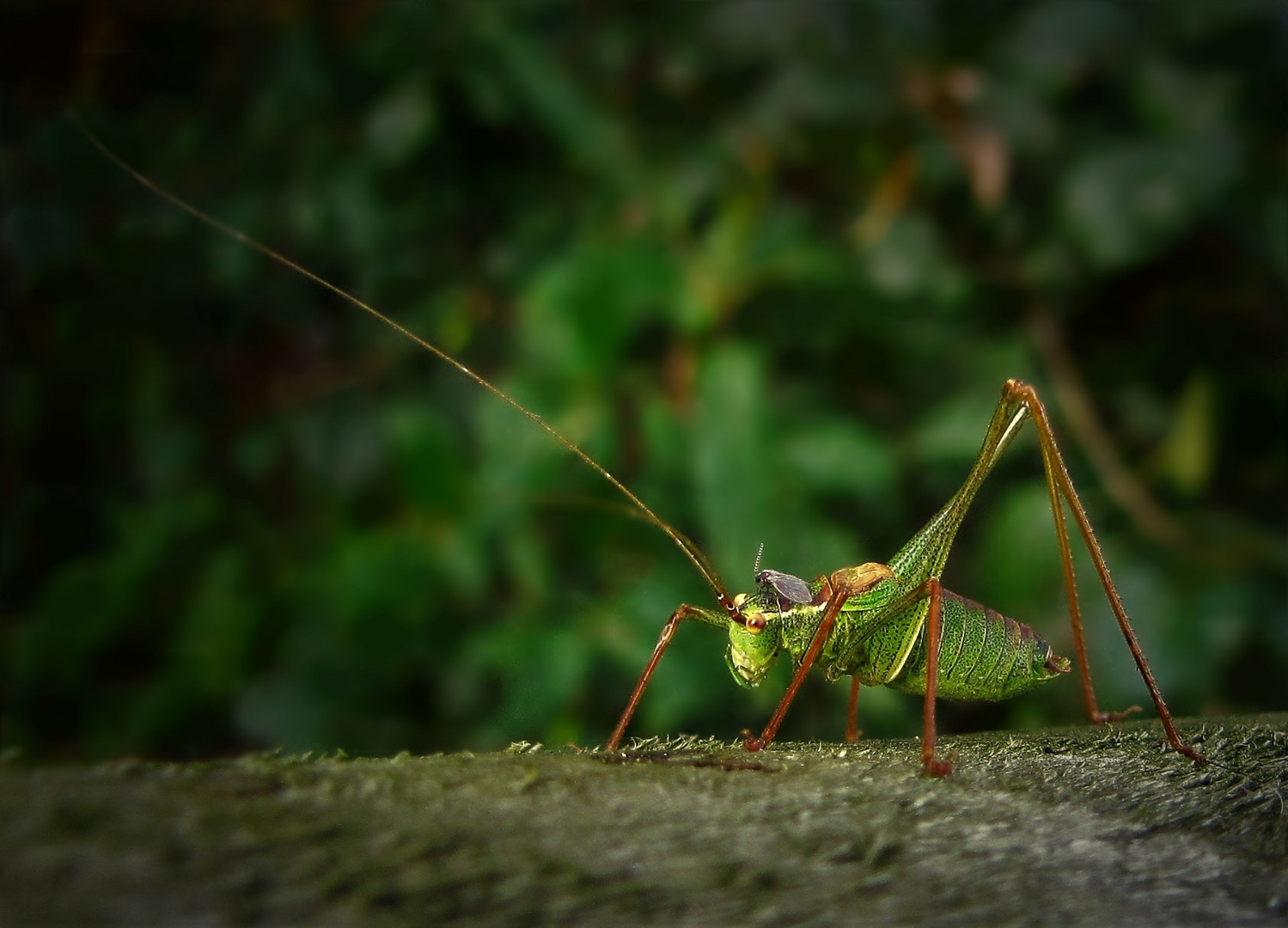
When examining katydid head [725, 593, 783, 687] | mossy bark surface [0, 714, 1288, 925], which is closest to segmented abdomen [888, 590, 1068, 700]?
katydid head [725, 593, 783, 687]

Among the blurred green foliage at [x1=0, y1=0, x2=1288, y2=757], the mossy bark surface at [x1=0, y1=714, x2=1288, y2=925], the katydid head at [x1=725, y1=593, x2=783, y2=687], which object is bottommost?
the mossy bark surface at [x1=0, y1=714, x2=1288, y2=925]

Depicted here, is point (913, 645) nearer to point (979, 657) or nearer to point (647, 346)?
point (979, 657)

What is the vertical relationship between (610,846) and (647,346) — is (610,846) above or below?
below

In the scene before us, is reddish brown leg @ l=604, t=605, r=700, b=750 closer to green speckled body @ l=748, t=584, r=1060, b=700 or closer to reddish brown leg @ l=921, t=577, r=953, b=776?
green speckled body @ l=748, t=584, r=1060, b=700

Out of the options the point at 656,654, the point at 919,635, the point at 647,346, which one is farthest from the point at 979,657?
the point at 647,346

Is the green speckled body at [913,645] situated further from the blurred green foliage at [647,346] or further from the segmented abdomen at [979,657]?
the blurred green foliage at [647,346]
